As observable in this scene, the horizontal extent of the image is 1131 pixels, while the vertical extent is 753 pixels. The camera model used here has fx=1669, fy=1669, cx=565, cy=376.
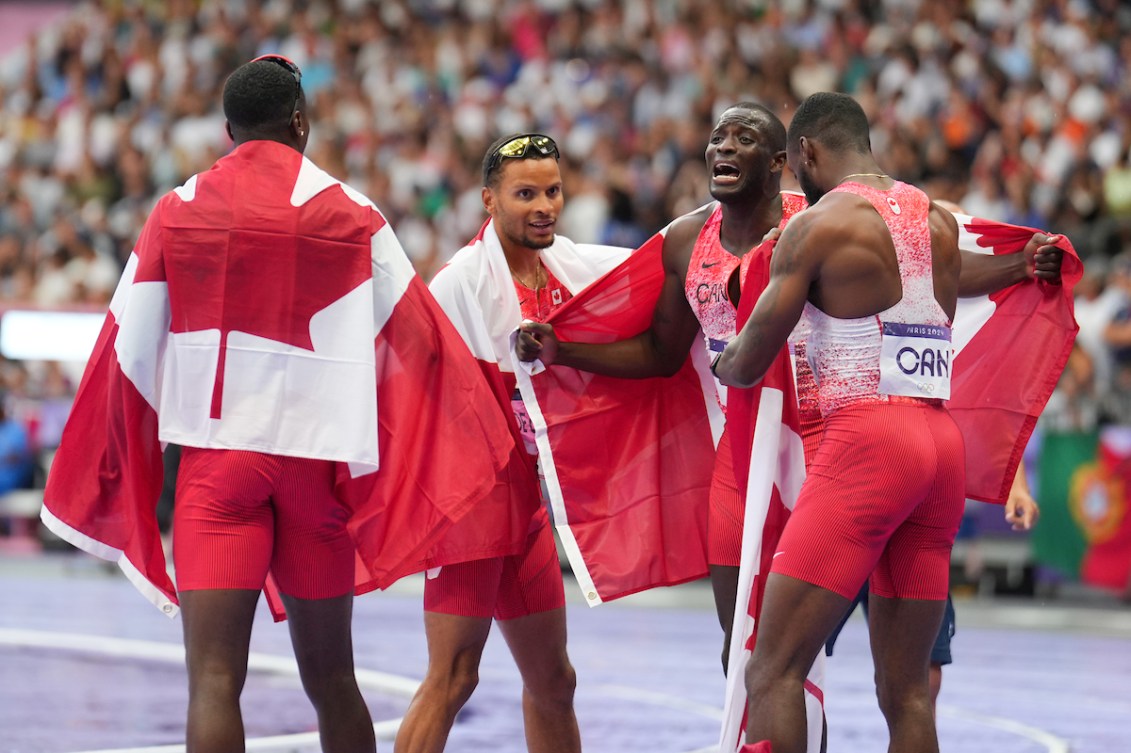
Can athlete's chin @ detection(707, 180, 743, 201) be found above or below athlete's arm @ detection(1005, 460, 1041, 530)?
above

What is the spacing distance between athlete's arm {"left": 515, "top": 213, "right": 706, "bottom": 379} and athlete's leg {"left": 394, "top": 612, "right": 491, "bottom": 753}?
92 centimetres

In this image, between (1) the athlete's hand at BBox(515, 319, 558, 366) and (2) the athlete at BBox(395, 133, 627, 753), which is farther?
(1) the athlete's hand at BBox(515, 319, 558, 366)

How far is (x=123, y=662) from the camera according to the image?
28.6 feet

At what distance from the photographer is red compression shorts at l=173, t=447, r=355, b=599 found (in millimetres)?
4418

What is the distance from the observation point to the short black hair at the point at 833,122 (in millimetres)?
4723

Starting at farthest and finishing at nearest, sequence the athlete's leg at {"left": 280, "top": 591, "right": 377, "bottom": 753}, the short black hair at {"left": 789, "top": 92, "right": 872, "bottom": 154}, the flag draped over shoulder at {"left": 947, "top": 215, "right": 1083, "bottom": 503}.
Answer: the flag draped over shoulder at {"left": 947, "top": 215, "right": 1083, "bottom": 503} → the short black hair at {"left": 789, "top": 92, "right": 872, "bottom": 154} → the athlete's leg at {"left": 280, "top": 591, "right": 377, "bottom": 753}

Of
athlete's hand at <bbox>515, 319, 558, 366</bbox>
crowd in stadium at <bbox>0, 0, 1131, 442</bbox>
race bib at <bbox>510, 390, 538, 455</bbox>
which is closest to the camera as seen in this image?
athlete's hand at <bbox>515, 319, 558, 366</bbox>

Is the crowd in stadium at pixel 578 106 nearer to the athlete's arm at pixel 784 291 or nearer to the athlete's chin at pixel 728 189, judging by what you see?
the athlete's chin at pixel 728 189

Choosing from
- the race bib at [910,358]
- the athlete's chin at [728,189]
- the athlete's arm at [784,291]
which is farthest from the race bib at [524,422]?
the race bib at [910,358]

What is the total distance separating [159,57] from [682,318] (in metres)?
15.8

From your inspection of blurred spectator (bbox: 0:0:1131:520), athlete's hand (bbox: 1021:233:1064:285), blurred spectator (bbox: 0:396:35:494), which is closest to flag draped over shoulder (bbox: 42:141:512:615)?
athlete's hand (bbox: 1021:233:1064:285)

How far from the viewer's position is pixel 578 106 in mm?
16297

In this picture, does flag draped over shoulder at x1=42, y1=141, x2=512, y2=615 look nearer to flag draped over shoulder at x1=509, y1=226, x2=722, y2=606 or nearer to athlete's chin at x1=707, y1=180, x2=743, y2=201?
flag draped over shoulder at x1=509, y1=226, x2=722, y2=606

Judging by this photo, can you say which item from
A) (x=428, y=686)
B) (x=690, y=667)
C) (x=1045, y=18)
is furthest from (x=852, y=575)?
(x=1045, y=18)
